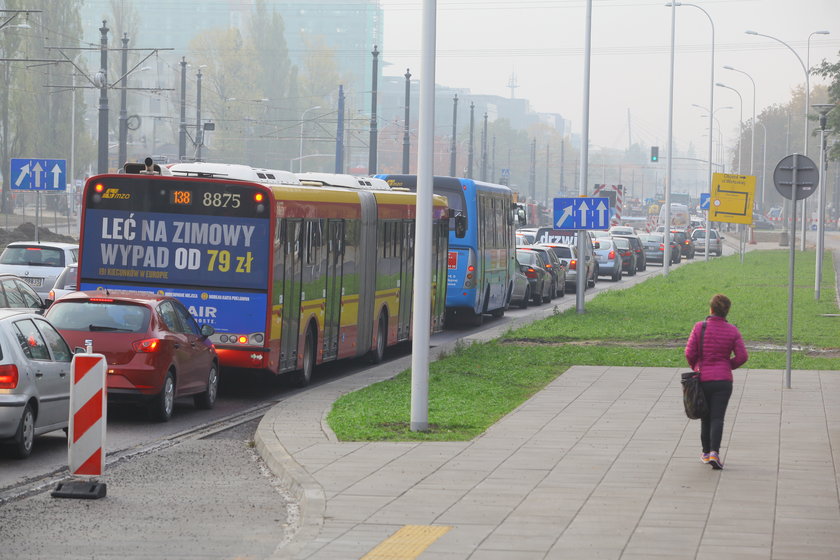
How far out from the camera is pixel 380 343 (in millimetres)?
23734

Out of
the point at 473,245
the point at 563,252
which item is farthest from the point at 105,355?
the point at 563,252

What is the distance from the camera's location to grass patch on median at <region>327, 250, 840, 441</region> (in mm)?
15039

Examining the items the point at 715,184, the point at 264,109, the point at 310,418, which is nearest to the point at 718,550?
the point at 310,418

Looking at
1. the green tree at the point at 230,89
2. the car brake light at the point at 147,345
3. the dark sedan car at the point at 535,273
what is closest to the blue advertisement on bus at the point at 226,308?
the car brake light at the point at 147,345

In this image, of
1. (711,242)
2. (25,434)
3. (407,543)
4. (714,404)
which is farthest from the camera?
(711,242)

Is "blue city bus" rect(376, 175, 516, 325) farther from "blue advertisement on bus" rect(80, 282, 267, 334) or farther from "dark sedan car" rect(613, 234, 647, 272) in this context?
"dark sedan car" rect(613, 234, 647, 272)

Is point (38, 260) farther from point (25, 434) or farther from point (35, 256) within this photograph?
point (25, 434)

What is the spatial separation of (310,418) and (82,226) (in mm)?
4956

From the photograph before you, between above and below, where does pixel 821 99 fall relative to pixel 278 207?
above

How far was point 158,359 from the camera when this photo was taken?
607 inches

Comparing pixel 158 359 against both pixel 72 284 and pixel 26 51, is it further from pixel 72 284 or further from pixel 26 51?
pixel 26 51

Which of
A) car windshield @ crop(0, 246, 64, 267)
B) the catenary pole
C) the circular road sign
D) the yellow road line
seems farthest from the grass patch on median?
car windshield @ crop(0, 246, 64, 267)

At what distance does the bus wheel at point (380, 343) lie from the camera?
23575mm

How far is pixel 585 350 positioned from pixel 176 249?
8260 mm
